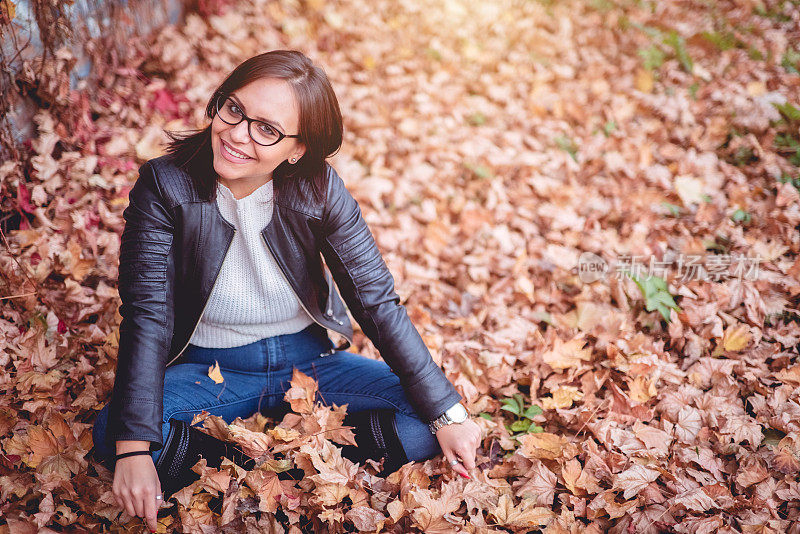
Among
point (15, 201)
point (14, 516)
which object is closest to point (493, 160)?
point (15, 201)

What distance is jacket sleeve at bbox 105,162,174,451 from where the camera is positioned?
1837 millimetres

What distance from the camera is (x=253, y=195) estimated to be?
6.66 ft

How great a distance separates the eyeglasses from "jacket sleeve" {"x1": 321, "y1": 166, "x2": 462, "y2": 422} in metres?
0.28

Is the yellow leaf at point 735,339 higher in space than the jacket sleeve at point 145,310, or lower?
lower

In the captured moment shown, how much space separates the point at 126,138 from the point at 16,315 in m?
1.35

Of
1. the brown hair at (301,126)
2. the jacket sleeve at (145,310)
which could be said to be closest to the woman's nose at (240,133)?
the brown hair at (301,126)

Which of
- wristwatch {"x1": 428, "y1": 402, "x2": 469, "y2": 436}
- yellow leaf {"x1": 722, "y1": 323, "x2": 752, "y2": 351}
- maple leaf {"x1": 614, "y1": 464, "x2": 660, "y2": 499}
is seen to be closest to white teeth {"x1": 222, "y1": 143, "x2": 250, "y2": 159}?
wristwatch {"x1": 428, "y1": 402, "x2": 469, "y2": 436}

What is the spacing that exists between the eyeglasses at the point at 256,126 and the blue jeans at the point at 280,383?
823mm

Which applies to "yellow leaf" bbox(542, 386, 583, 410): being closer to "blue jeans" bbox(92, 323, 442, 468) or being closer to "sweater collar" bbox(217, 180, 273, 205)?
"blue jeans" bbox(92, 323, 442, 468)

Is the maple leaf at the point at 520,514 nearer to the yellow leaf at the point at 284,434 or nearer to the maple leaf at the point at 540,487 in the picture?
the maple leaf at the point at 540,487

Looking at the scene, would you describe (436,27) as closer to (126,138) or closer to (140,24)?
(140,24)

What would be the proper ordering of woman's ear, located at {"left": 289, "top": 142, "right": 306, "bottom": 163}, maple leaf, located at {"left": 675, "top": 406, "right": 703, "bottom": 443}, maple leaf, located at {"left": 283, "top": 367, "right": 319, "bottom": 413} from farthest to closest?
maple leaf, located at {"left": 675, "top": 406, "right": 703, "bottom": 443}, maple leaf, located at {"left": 283, "top": 367, "right": 319, "bottom": 413}, woman's ear, located at {"left": 289, "top": 142, "right": 306, "bottom": 163}

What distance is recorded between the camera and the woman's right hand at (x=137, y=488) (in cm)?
176

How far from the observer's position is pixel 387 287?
2.17 m
